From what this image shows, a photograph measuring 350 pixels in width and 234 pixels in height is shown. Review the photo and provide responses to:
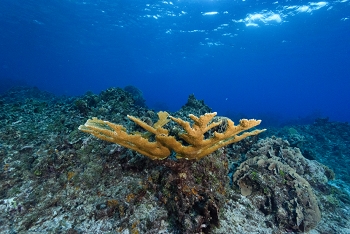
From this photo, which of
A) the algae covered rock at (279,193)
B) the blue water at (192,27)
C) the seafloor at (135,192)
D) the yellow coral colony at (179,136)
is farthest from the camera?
the blue water at (192,27)

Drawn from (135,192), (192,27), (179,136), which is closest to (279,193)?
(179,136)

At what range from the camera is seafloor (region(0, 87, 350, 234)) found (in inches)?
106

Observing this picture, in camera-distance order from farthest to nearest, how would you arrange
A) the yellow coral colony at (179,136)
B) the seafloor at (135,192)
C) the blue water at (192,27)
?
the blue water at (192,27)
the seafloor at (135,192)
the yellow coral colony at (179,136)

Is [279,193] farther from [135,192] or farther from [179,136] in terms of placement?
[135,192]

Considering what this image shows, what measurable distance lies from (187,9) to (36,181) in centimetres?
2764

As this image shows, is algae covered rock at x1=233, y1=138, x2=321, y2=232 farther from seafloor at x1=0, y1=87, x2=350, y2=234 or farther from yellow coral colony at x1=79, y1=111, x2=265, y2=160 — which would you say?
yellow coral colony at x1=79, y1=111, x2=265, y2=160

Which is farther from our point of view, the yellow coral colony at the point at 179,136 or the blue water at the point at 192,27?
the blue water at the point at 192,27

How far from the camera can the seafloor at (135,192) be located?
106 inches

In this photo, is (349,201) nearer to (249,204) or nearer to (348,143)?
(249,204)

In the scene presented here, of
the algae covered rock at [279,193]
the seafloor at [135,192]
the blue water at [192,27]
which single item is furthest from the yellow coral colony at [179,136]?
the blue water at [192,27]

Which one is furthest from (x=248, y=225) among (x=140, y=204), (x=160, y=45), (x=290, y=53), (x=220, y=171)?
(x=290, y=53)

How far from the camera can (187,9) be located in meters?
24.9

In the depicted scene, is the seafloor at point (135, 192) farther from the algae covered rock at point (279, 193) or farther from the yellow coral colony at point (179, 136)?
the yellow coral colony at point (179, 136)

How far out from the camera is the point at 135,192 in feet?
10.1
